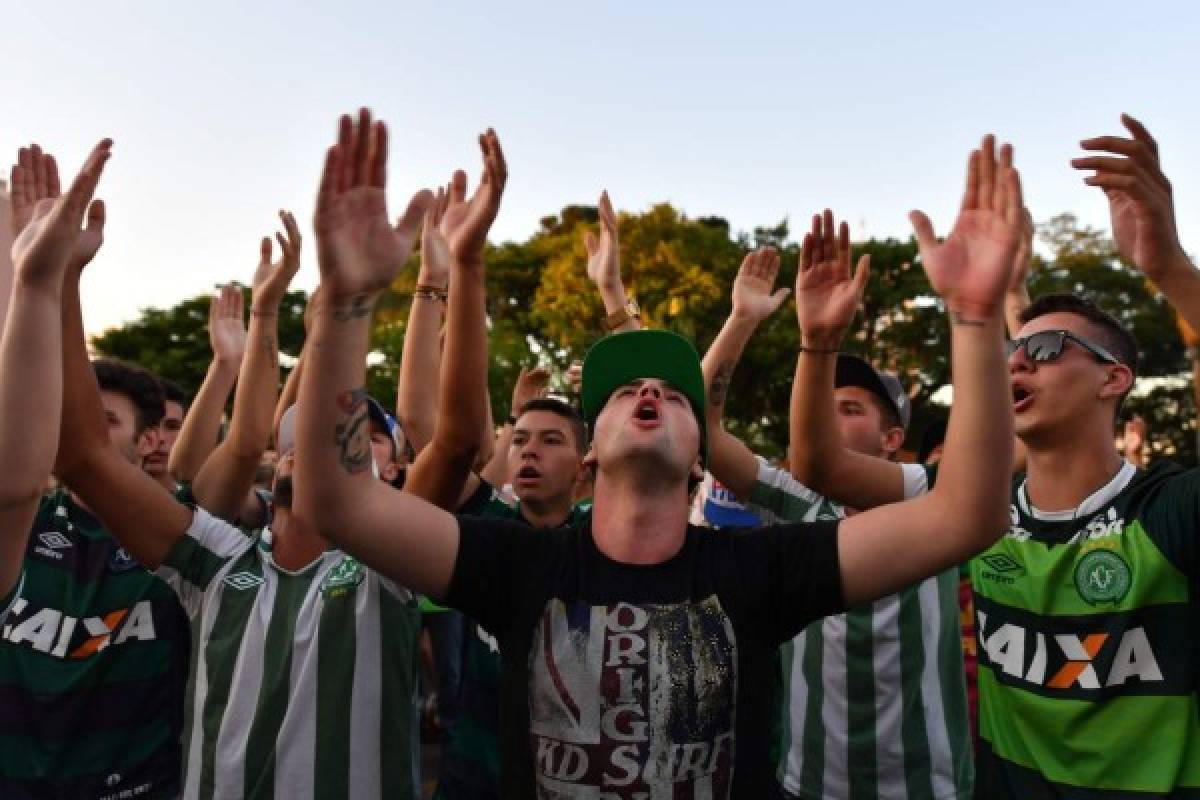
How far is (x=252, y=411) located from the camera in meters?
4.04

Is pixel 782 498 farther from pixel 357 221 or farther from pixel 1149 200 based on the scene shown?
pixel 357 221

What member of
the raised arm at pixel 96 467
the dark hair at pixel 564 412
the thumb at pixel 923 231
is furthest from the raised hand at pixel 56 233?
the dark hair at pixel 564 412

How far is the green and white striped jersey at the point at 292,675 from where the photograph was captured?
10.3ft

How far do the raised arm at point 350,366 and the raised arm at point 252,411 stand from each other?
1.65m

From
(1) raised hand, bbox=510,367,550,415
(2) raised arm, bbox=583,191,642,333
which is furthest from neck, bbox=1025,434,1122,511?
(1) raised hand, bbox=510,367,550,415

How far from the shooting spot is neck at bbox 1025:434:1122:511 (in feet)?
10.7

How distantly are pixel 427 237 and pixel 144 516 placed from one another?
168 centimetres

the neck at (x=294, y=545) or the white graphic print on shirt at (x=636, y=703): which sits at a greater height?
the neck at (x=294, y=545)

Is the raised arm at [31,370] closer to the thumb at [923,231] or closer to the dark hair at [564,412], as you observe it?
the thumb at [923,231]

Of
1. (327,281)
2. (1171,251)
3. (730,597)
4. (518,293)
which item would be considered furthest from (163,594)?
(518,293)

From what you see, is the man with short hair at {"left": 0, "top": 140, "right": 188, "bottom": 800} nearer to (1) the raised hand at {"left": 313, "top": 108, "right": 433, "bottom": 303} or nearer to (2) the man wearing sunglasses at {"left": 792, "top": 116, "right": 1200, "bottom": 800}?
(1) the raised hand at {"left": 313, "top": 108, "right": 433, "bottom": 303}

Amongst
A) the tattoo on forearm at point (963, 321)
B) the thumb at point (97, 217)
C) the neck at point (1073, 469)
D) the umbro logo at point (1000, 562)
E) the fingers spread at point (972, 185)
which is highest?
the thumb at point (97, 217)

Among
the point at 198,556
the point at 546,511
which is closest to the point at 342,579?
the point at 198,556

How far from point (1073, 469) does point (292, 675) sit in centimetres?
269
